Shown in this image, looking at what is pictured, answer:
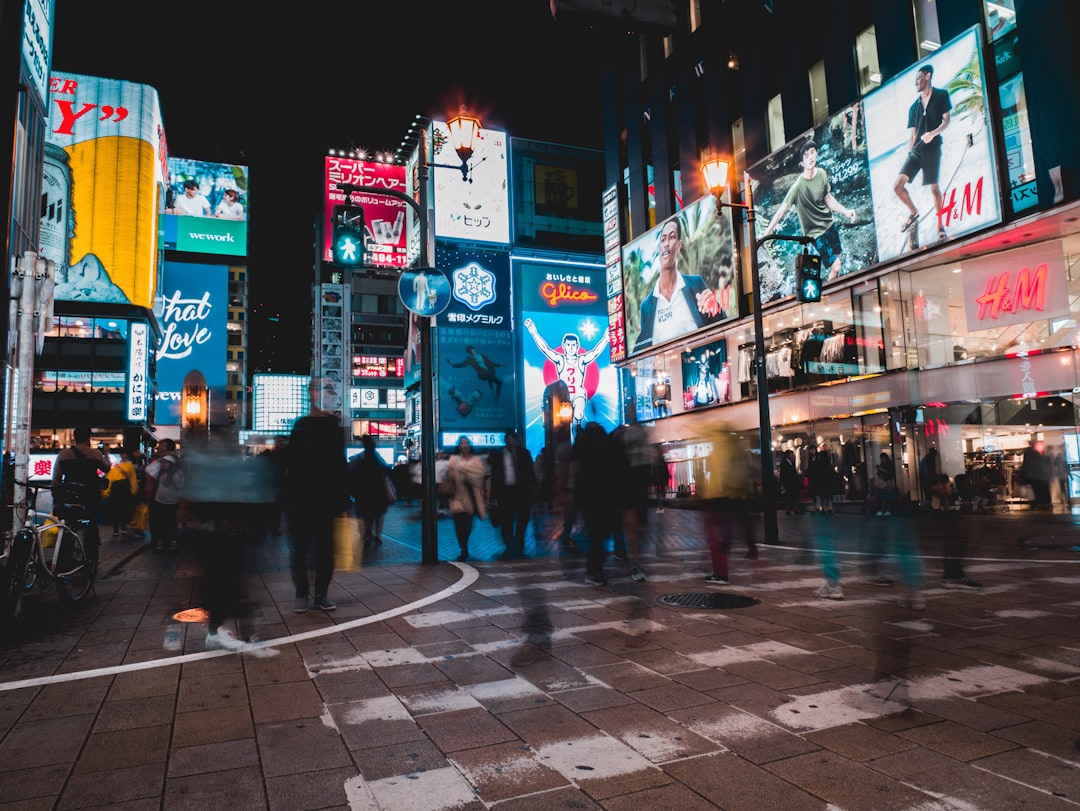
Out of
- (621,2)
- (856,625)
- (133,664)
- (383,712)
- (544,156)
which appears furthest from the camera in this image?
(544,156)

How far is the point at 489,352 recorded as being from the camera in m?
43.0

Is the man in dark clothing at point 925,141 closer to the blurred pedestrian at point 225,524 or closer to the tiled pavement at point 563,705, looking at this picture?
the tiled pavement at point 563,705

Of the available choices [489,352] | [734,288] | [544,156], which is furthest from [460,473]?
[544,156]

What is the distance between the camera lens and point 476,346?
42.7 m

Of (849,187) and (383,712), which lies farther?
(849,187)

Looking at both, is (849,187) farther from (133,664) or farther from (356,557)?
Result: (133,664)

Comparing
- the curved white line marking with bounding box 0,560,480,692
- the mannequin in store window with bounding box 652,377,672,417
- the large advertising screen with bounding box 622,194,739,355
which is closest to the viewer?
the curved white line marking with bounding box 0,560,480,692

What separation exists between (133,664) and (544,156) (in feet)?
157

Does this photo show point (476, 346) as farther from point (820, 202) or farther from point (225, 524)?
point (225, 524)

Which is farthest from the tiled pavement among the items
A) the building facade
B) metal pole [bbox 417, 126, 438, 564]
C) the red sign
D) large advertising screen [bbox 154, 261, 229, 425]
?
large advertising screen [bbox 154, 261, 229, 425]

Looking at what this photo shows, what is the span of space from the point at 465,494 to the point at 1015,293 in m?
16.2

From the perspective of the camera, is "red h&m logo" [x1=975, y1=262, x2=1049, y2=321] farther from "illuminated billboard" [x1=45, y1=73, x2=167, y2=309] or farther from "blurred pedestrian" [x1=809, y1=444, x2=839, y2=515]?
"illuminated billboard" [x1=45, y1=73, x2=167, y2=309]

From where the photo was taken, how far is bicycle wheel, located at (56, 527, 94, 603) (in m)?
7.16

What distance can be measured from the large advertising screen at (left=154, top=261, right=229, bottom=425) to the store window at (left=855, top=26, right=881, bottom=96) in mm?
55451
